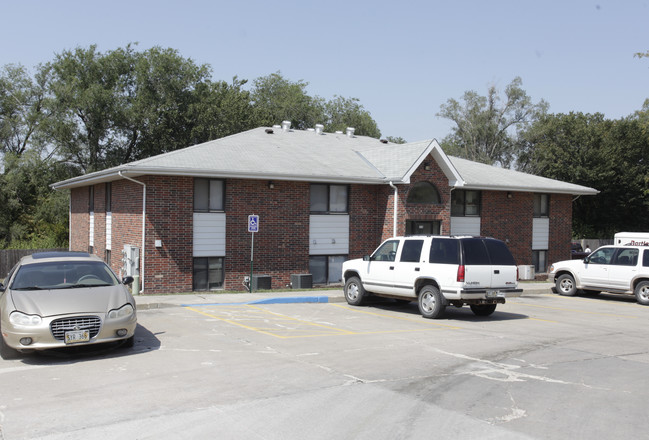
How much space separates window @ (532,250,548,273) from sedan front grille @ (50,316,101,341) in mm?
22679

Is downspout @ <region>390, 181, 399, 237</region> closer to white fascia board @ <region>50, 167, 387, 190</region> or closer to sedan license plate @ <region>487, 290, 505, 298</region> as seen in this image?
white fascia board @ <region>50, 167, 387, 190</region>

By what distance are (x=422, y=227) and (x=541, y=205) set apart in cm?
825

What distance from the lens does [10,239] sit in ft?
143

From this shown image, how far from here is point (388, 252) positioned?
15594 mm

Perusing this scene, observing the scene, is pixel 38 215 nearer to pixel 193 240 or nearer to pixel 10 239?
pixel 10 239

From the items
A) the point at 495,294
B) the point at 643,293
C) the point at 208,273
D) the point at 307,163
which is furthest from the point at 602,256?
the point at 208,273

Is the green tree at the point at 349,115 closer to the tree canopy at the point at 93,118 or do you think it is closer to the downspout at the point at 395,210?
the tree canopy at the point at 93,118

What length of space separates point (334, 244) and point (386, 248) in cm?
697

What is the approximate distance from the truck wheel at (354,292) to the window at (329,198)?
597 cm

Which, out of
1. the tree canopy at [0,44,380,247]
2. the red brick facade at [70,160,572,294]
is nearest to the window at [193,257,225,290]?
the red brick facade at [70,160,572,294]

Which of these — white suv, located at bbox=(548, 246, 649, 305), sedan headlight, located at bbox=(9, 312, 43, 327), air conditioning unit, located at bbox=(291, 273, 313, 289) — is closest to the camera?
sedan headlight, located at bbox=(9, 312, 43, 327)

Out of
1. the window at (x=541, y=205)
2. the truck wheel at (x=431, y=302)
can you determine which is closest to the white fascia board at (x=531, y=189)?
the window at (x=541, y=205)

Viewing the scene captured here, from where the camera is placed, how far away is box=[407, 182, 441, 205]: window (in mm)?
22547

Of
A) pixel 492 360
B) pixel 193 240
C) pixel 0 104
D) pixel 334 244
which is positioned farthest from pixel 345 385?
pixel 0 104
